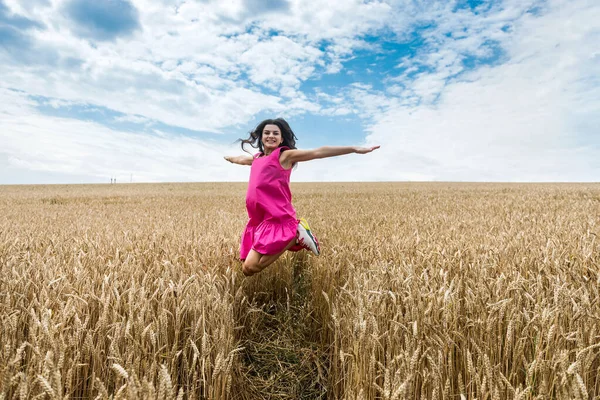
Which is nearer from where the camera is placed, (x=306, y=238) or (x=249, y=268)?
(x=249, y=268)

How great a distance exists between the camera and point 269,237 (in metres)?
3.41

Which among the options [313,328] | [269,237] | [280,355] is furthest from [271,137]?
[280,355]

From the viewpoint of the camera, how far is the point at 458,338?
1916 millimetres

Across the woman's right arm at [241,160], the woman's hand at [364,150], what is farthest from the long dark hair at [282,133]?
the woman's hand at [364,150]

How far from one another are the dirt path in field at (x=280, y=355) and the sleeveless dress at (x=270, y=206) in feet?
2.01

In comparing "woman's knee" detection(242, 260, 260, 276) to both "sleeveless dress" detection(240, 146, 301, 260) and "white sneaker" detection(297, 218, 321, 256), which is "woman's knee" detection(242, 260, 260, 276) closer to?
"sleeveless dress" detection(240, 146, 301, 260)

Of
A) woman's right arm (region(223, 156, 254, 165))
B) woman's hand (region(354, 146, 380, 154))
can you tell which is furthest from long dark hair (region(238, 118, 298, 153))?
woman's hand (region(354, 146, 380, 154))

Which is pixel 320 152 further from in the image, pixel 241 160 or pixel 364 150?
pixel 241 160

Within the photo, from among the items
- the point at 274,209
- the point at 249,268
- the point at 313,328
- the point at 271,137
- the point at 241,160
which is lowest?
the point at 313,328

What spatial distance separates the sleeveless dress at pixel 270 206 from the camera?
3508mm

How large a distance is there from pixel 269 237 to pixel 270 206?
1.20ft

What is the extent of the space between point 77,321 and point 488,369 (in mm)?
1827

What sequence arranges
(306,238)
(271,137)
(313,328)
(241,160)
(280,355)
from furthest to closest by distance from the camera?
1. (241,160)
2. (271,137)
3. (306,238)
4. (313,328)
5. (280,355)

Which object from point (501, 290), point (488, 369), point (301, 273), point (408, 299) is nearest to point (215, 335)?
point (408, 299)
